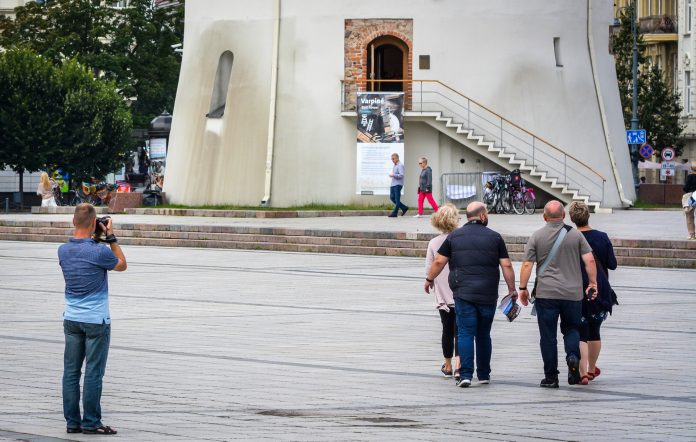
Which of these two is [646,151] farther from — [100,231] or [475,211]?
[100,231]

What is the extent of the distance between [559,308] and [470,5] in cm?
3150

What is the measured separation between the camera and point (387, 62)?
156 feet

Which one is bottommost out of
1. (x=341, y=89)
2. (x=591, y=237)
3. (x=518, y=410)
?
(x=518, y=410)

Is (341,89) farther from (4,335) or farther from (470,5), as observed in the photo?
(4,335)

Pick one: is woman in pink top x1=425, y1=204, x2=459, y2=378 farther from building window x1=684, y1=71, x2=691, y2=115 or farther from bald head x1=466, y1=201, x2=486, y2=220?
building window x1=684, y1=71, x2=691, y2=115

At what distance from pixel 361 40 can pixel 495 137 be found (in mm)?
4681

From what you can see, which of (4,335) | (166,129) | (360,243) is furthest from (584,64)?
(4,335)

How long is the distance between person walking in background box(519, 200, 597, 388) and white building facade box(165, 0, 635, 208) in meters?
30.0

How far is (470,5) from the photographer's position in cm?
4375

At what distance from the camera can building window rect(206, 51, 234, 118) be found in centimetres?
4550

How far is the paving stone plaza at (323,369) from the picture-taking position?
34.8 feet

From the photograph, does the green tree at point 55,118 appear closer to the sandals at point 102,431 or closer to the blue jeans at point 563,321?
the blue jeans at point 563,321

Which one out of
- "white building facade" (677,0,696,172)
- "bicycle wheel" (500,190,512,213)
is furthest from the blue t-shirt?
"white building facade" (677,0,696,172)

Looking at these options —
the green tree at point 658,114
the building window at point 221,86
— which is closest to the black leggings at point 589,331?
the building window at point 221,86
